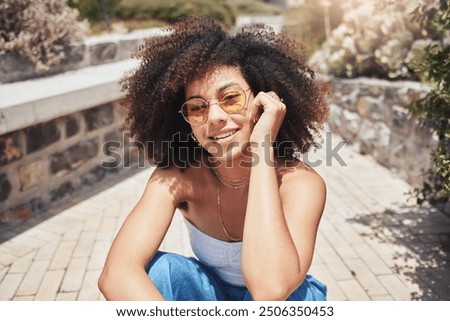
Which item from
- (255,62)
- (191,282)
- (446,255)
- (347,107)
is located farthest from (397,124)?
(191,282)

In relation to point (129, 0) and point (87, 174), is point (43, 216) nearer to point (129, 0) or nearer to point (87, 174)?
point (87, 174)

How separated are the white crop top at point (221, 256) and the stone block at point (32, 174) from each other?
262cm

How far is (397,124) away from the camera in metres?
5.32

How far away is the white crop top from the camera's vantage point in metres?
2.16

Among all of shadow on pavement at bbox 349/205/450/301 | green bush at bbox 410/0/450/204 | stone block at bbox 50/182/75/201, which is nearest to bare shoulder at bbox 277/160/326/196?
green bush at bbox 410/0/450/204

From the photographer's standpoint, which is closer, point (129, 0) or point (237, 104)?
point (237, 104)

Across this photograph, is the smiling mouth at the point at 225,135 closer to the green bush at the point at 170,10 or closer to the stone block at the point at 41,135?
the stone block at the point at 41,135

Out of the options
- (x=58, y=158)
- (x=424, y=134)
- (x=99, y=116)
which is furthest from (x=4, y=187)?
(x=424, y=134)

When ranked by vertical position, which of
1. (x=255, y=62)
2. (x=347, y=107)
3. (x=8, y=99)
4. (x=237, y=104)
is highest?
(x=255, y=62)

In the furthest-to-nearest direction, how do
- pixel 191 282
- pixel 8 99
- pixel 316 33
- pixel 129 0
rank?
pixel 129 0 < pixel 316 33 < pixel 8 99 < pixel 191 282

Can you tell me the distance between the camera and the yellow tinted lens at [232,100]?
1.95 metres

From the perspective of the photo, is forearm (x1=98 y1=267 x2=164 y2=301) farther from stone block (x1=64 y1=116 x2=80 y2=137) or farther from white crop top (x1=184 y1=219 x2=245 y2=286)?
stone block (x1=64 y1=116 x2=80 y2=137)

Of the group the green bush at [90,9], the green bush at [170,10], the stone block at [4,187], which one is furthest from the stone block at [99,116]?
the green bush at [170,10]

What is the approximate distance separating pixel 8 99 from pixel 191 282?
284 cm
